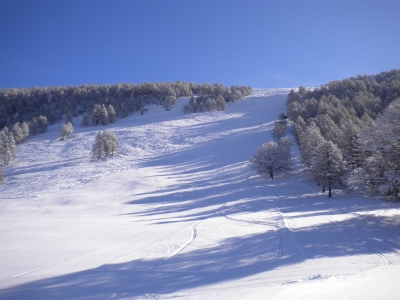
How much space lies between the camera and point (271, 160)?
109ft

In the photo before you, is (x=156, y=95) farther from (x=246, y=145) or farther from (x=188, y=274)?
(x=188, y=274)

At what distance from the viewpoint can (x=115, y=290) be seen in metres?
5.72

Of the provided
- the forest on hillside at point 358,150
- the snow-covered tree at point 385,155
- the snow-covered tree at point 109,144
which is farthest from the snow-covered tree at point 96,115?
the snow-covered tree at point 385,155

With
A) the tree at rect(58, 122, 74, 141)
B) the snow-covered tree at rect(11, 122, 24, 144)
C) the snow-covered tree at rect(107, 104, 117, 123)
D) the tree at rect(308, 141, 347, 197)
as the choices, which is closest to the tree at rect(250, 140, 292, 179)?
the tree at rect(308, 141, 347, 197)

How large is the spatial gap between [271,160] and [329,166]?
9.47m

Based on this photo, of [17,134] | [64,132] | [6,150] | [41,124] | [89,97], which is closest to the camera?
[6,150]

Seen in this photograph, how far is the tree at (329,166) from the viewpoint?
24.4m

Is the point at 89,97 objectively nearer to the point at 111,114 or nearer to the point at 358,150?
the point at 111,114

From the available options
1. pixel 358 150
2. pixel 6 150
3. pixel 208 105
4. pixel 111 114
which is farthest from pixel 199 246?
pixel 111 114

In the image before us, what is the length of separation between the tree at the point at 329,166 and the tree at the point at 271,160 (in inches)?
306

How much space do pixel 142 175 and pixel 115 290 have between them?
101ft

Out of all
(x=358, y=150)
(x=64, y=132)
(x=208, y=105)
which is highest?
(x=208, y=105)

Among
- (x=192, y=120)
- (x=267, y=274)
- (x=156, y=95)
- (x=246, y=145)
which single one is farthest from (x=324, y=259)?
(x=156, y=95)

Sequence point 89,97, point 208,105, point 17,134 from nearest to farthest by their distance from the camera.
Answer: point 17,134 → point 208,105 → point 89,97
